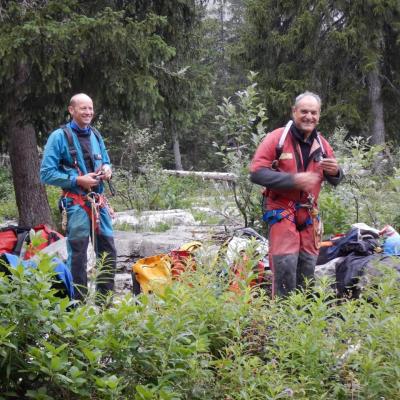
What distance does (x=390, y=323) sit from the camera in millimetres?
3016

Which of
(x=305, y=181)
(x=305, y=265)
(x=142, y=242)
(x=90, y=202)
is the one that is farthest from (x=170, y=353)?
(x=142, y=242)

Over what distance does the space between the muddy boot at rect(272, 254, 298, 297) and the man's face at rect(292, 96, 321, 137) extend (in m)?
0.97

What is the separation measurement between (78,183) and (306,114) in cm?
205

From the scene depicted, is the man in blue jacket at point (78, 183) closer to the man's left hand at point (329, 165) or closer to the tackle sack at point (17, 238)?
the tackle sack at point (17, 238)

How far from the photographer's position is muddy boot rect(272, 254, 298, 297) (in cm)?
504

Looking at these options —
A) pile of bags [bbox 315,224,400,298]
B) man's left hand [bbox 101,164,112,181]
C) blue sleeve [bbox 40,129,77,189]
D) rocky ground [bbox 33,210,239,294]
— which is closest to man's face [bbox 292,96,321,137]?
pile of bags [bbox 315,224,400,298]

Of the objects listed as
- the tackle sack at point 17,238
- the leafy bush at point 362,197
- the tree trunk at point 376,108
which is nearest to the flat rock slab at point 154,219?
the tackle sack at point 17,238

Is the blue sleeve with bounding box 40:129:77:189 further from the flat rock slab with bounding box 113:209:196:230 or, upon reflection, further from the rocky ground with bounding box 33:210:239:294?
the flat rock slab with bounding box 113:209:196:230

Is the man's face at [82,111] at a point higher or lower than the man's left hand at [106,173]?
higher

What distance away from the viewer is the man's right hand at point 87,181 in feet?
18.8

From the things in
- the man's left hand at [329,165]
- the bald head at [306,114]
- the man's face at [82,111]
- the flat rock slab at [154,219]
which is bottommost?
the flat rock slab at [154,219]

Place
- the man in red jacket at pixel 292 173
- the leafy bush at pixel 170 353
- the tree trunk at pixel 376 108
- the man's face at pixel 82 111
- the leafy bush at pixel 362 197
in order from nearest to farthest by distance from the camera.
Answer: the leafy bush at pixel 170 353
the man in red jacket at pixel 292 173
the man's face at pixel 82 111
the leafy bush at pixel 362 197
the tree trunk at pixel 376 108

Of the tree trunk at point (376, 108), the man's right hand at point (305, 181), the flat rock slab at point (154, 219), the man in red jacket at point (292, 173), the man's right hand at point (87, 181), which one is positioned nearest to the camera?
the man's right hand at point (305, 181)

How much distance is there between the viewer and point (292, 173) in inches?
198
